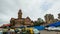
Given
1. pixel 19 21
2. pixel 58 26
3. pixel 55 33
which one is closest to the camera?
pixel 55 33

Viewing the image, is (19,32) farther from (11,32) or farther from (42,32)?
(42,32)

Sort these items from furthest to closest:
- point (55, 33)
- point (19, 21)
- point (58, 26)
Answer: point (19, 21) < point (58, 26) < point (55, 33)

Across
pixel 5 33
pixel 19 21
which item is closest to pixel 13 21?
pixel 19 21

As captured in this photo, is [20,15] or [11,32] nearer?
[11,32]

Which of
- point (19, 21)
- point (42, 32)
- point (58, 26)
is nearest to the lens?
point (42, 32)

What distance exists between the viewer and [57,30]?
1384 centimetres

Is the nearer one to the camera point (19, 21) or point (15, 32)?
point (15, 32)

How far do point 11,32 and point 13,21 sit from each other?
28439 mm

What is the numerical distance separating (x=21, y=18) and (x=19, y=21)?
194cm

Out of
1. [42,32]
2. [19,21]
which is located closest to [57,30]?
[42,32]

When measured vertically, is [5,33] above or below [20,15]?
below

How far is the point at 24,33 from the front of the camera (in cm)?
1354

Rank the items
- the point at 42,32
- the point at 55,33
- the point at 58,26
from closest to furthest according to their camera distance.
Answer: the point at 55,33, the point at 42,32, the point at 58,26

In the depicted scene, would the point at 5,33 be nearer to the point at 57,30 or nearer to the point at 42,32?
the point at 42,32
